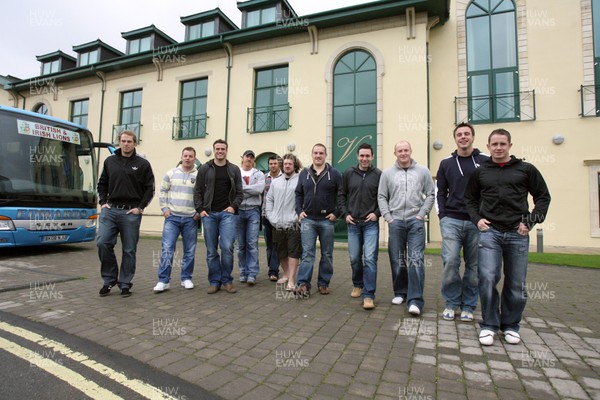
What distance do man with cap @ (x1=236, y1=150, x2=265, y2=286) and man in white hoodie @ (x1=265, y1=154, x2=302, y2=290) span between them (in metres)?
0.34

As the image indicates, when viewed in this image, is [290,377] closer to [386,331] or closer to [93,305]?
[386,331]

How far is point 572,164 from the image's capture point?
11.4 meters

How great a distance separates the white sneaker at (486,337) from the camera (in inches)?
121

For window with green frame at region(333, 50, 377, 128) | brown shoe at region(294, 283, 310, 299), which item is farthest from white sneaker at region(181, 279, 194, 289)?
window with green frame at region(333, 50, 377, 128)

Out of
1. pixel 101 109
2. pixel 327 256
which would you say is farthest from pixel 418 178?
pixel 101 109

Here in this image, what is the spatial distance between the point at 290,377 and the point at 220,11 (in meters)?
17.8

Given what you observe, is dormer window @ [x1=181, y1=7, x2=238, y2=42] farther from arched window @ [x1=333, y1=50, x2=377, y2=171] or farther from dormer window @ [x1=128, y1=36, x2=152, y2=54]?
arched window @ [x1=333, y1=50, x2=377, y2=171]

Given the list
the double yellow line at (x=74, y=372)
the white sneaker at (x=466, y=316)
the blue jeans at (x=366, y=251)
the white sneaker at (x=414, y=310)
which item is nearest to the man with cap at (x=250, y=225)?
the blue jeans at (x=366, y=251)

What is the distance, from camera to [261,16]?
1591 centimetres

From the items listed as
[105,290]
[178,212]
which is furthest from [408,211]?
[105,290]

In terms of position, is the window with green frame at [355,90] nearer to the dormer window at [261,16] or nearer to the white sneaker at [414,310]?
the dormer window at [261,16]

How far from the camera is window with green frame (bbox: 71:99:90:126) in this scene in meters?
18.8

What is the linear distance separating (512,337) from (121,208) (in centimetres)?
471

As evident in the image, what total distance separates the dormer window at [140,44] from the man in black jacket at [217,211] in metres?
16.6
